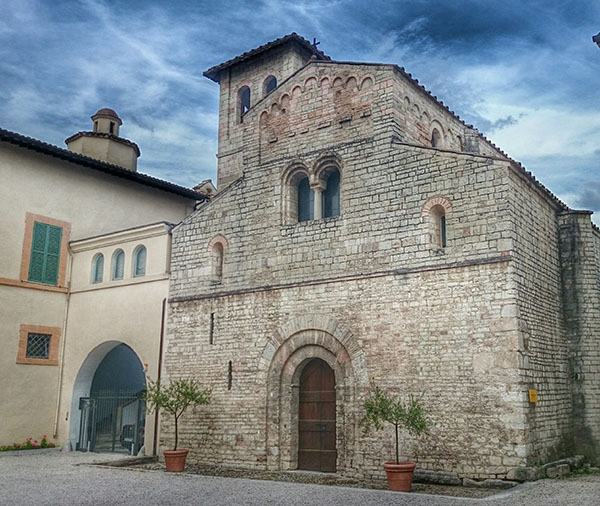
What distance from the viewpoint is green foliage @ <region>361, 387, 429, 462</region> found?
12.1 meters

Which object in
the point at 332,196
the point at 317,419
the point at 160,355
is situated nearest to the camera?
the point at 317,419

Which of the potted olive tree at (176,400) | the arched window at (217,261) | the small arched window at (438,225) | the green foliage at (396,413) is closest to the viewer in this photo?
the green foliage at (396,413)

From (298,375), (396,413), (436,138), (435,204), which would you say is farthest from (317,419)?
(436,138)

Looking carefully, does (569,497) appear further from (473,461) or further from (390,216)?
(390,216)

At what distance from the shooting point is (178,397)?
1538 cm

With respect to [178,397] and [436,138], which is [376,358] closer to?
[178,397]

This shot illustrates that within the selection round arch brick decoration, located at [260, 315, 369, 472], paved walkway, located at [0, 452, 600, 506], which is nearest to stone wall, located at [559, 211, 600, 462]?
paved walkway, located at [0, 452, 600, 506]

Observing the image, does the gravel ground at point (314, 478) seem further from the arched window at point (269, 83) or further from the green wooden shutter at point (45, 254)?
the arched window at point (269, 83)

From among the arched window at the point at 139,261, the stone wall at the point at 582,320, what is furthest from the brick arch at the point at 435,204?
the arched window at the point at 139,261

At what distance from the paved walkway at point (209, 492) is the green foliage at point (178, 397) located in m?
1.65

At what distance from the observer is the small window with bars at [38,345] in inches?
746

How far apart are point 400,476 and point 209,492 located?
3537mm

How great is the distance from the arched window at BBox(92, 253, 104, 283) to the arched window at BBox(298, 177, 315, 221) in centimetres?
720

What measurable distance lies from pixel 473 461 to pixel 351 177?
6.79m
